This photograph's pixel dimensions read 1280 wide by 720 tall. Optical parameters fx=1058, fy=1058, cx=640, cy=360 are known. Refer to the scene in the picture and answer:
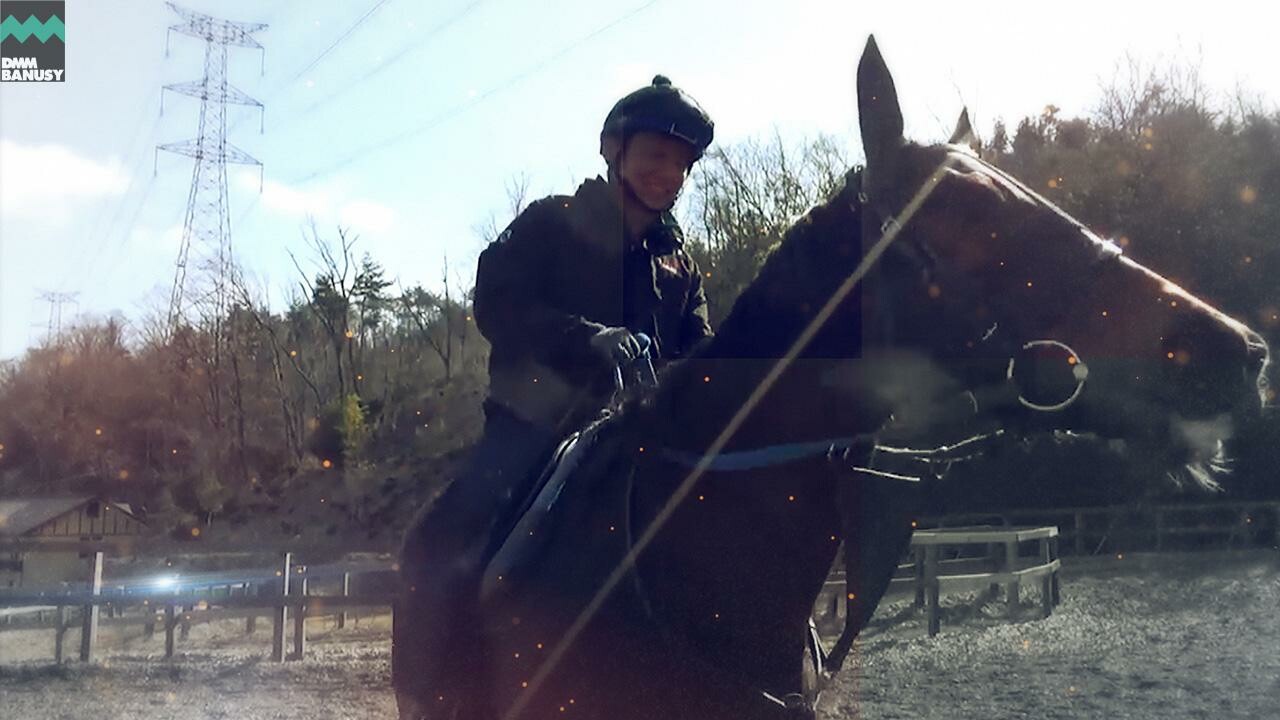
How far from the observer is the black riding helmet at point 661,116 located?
2969mm

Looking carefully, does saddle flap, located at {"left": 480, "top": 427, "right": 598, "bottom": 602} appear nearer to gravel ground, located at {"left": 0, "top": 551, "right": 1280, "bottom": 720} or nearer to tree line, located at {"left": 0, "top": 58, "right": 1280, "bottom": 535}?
gravel ground, located at {"left": 0, "top": 551, "right": 1280, "bottom": 720}

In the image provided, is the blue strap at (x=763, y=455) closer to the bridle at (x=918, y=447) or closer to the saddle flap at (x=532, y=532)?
the bridle at (x=918, y=447)

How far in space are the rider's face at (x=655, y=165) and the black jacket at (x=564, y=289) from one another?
3.3 inches

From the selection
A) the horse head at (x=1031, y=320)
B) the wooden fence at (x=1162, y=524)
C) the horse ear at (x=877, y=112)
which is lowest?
the wooden fence at (x=1162, y=524)

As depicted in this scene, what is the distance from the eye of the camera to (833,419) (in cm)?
218

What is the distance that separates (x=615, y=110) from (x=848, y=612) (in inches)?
62.3

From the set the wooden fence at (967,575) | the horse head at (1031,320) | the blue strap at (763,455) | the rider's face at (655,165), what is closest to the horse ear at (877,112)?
the horse head at (1031,320)

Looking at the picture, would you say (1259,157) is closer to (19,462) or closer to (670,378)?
(670,378)

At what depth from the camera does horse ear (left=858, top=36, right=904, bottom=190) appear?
6.77ft

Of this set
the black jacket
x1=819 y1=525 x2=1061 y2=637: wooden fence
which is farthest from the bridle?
x1=819 y1=525 x2=1061 y2=637: wooden fence

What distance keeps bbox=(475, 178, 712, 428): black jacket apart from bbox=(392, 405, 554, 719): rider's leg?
123 millimetres

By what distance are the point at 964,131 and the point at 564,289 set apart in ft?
3.91

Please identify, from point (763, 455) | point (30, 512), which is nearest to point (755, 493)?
point (763, 455)

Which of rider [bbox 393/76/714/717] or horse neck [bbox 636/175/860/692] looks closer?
horse neck [bbox 636/175/860/692]
